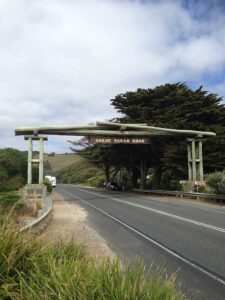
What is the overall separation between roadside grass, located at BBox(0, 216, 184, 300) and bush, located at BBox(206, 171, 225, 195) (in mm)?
26418

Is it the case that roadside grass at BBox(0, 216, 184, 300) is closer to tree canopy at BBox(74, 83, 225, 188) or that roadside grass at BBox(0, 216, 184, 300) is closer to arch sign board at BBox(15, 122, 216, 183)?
arch sign board at BBox(15, 122, 216, 183)

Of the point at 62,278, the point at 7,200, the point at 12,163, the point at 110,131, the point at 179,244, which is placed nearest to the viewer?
the point at 62,278

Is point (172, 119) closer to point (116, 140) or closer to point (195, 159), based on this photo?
point (195, 159)

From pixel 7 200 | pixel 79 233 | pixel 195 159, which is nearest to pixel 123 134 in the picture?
pixel 195 159

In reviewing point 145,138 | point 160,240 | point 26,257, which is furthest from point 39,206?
point 26,257

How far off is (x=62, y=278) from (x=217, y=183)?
95.1 feet

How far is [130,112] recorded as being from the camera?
48750mm

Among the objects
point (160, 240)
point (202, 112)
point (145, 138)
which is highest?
point (202, 112)

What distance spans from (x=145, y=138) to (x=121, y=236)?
85.6 ft

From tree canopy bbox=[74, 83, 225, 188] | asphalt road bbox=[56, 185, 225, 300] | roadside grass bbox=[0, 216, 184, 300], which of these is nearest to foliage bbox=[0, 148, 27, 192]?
tree canopy bbox=[74, 83, 225, 188]

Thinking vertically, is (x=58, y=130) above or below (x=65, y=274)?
above

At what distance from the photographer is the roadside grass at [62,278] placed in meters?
4.42

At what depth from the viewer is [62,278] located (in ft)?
15.8

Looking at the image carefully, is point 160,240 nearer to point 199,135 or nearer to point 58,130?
point 58,130
